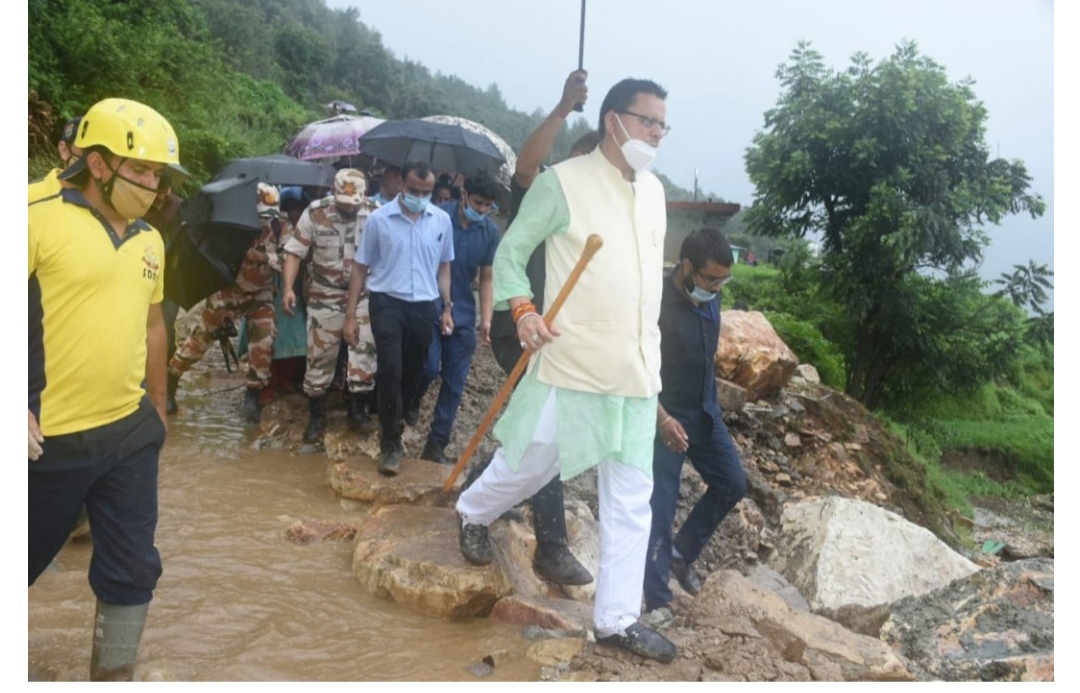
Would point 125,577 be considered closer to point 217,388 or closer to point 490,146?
point 217,388

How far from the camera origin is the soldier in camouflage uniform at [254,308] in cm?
490

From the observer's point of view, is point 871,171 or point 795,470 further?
point 795,470

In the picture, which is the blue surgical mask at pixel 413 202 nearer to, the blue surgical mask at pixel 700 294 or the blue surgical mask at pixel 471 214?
the blue surgical mask at pixel 471 214

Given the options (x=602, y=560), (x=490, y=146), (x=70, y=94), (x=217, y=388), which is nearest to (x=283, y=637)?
(x=602, y=560)

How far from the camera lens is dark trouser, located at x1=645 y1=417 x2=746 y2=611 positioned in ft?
10.6

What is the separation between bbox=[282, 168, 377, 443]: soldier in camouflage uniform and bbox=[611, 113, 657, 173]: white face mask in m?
2.12

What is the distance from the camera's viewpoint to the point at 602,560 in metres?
2.61

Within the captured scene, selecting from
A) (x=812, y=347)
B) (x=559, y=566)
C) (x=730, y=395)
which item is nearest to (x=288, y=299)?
(x=559, y=566)

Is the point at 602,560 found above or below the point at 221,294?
below

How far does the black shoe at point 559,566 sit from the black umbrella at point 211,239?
91.4 inches

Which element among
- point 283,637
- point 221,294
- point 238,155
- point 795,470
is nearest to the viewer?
point 283,637

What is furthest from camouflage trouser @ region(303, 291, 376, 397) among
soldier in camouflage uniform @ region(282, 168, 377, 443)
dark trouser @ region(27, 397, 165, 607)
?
dark trouser @ region(27, 397, 165, 607)

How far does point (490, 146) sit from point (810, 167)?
2.20 m

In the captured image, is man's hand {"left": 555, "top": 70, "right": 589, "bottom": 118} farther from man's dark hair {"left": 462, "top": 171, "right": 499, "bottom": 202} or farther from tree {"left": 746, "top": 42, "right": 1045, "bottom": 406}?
tree {"left": 746, "top": 42, "right": 1045, "bottom": 406}
